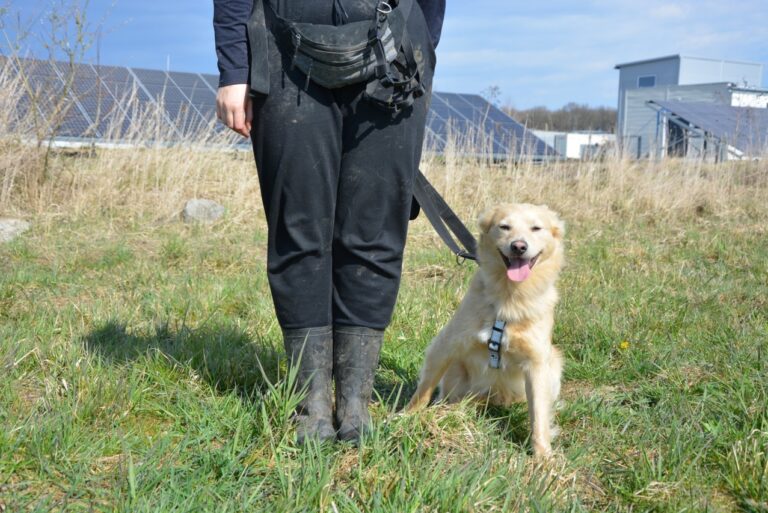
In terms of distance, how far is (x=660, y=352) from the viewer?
2996 mm

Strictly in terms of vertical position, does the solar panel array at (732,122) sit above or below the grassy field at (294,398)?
above

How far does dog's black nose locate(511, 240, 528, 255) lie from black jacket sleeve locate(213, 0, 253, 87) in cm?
117

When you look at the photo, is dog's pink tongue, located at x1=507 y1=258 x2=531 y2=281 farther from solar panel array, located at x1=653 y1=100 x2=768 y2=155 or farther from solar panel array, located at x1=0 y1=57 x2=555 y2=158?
solar panel array, located at x1=653 y1=100 x2=768 y2=155

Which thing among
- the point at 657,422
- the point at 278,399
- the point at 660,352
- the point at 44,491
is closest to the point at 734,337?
the point at 660,352

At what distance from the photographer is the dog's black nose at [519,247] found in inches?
97.3

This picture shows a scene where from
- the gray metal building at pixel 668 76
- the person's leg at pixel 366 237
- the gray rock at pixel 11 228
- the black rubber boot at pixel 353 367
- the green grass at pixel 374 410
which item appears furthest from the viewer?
the gray metal building at pixel 668 76

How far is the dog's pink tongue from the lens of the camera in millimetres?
2447

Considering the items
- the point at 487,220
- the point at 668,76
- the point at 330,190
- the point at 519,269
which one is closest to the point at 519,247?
the point at 519,269

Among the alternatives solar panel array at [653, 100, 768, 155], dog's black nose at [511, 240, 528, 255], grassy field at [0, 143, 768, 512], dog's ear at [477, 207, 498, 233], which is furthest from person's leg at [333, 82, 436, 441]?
solar panel array at [653, 100, 768, 155]

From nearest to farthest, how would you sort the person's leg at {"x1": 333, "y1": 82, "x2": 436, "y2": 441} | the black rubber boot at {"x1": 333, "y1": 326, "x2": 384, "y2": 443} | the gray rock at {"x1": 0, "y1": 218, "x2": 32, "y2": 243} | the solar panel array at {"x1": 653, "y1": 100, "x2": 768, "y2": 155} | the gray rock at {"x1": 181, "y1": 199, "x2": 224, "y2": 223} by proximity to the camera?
the person's leg at {"x1": 333, "y1": 82, "x2": 436, "y2": 441} → the black rubber boot at {"x1": 333, "y1": 326, "x2": 384, "y2": 443} → the gray rock at {"x1": 0, "y1": 218, "x2": 32, "y2": 243} → the gray rock at {"x1": 181, "y1": 199, "x2": 224, "y2": 223} → the solar panel array at {"x1": 653, "y1": 100, "x2": 768, "y2": 155}

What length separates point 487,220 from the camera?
2725 mm

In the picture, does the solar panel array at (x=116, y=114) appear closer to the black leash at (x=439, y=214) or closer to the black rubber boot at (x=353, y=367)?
the black leash at (x=439, y=214)

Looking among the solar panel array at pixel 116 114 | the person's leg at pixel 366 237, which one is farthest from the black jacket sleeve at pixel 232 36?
the solar panel array at pixel 116 114

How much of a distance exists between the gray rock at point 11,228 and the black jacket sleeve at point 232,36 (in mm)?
4066
